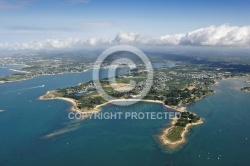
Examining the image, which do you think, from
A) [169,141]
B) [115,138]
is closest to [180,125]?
[169,141]

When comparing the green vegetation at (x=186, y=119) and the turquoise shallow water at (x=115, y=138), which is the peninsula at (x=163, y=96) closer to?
the green vegetation at (x=186, y=119)

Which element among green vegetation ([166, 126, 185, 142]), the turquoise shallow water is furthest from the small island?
the turquoise shallow water

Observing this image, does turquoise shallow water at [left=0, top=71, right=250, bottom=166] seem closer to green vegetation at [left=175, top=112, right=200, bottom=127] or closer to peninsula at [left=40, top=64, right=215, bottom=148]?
peninsula at [left=40, top=64, right=215, bottom=148]

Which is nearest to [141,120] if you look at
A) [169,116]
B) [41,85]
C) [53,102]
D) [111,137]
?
[169,116]

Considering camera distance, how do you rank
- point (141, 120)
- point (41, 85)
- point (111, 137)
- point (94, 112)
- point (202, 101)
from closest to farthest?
point (111, 137) < point (141, 120) < point (94, 112) < point (202, 101) < point (41, 85)

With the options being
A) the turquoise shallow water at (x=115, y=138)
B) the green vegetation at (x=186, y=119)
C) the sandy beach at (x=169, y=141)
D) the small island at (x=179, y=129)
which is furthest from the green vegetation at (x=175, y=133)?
the turquoise shallow water at (x=115, y=138)

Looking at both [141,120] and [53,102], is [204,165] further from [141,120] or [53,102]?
[53,102]

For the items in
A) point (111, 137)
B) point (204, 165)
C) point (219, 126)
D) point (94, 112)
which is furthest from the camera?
point (94, 112)

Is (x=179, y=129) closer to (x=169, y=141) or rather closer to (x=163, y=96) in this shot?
(x=169, y=141)
